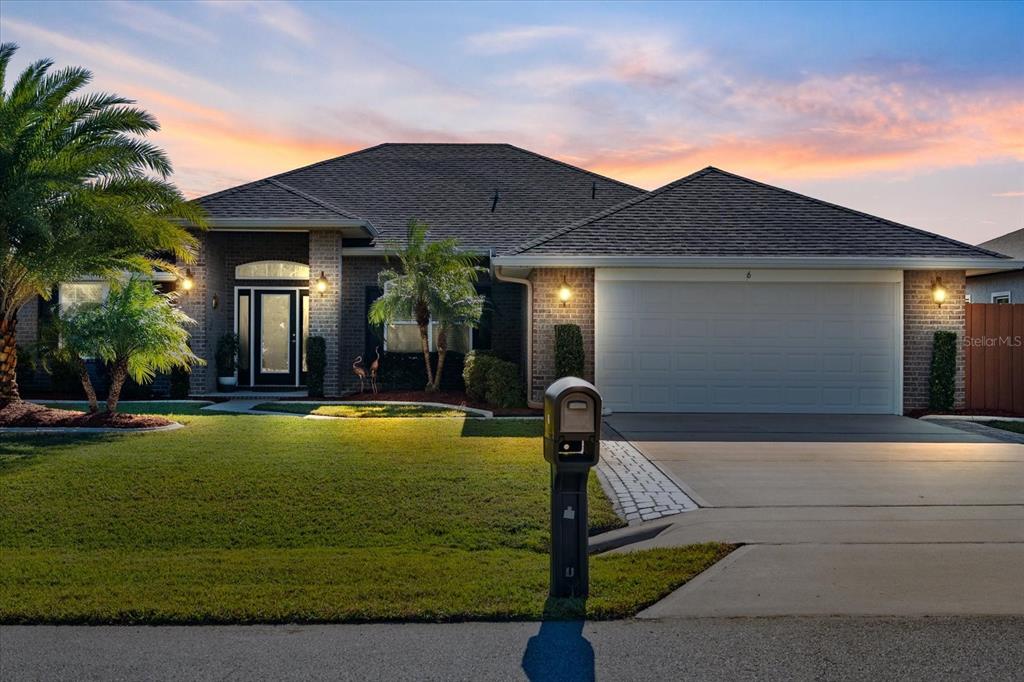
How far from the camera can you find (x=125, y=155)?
47.0 feet

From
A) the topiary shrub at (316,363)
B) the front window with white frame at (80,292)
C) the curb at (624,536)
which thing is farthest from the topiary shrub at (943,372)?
the front window with white frame at (80,292)

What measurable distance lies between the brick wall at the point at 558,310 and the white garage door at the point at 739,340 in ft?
0.74

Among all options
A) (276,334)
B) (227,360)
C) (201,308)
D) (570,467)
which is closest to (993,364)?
(570,467)

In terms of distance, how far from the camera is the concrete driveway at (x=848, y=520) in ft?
17.9

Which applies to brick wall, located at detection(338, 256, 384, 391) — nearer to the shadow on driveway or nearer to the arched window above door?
the arched window above door

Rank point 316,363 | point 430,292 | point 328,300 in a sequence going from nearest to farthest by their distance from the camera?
point 430,292 → point 316,363 → point 328,300

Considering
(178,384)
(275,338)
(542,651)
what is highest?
(275,338)

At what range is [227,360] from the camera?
768 inches

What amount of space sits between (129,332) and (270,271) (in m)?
6.89

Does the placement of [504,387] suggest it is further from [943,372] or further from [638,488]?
[943,372]

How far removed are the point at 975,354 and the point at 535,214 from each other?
34.0 ft

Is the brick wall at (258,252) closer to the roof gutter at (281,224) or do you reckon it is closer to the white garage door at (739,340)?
the roof gutter at (281,224)

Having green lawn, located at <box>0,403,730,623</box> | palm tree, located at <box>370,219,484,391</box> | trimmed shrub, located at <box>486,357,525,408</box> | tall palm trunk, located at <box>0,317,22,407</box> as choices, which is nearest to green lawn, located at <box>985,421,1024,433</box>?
trimmed shrub, located at <box>486,357,525,408</box>

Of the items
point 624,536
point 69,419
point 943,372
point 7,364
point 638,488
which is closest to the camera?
point 624,536
